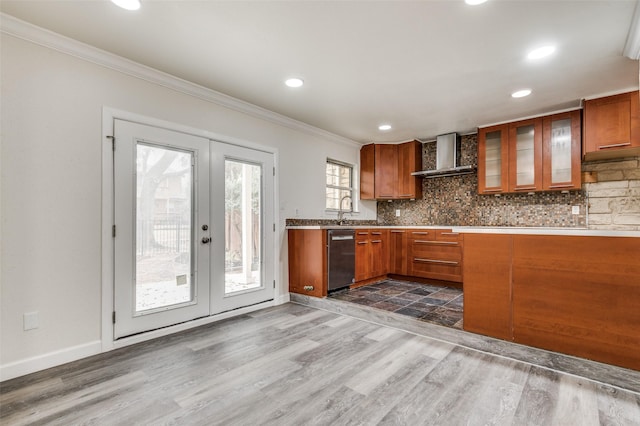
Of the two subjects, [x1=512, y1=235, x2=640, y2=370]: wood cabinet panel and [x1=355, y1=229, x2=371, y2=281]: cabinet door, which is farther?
[x1=355, y1=229, x2=371, y2=281]: cabinet door

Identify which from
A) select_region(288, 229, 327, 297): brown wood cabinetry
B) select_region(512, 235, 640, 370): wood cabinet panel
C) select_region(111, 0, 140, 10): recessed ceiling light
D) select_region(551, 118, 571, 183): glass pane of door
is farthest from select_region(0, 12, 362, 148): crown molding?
select_region(551, 118, 571, 183): glass pane of door

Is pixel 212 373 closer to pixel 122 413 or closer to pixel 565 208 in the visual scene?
pixel 122 413

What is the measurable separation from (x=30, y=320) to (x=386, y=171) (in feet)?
16.1

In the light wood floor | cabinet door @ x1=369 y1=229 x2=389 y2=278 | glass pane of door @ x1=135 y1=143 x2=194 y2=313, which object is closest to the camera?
the light wood floor

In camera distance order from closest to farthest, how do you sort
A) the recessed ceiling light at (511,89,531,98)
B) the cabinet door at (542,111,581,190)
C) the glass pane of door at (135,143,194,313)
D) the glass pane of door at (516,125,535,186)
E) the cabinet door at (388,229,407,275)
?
the glass pane of door at (135,143,194,313) → the recessed ceiling light at (511,89,531,98) → the cabinet door at (542,111,581,190) → the glass pane of door at (516,125,535,186) → the cabinet door at (388,229,407,275)

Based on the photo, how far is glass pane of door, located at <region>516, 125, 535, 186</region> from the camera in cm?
413

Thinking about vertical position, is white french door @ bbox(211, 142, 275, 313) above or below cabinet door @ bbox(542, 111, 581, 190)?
below

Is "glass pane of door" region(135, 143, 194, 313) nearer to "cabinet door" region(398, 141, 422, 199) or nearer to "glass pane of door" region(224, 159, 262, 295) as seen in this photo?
"glass pane of door" region(224, 159, 262, 295)

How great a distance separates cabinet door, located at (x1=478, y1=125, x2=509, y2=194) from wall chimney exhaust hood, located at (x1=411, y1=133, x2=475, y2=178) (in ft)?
0.94

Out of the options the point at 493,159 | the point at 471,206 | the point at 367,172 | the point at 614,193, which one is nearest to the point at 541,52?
the point at 493,159

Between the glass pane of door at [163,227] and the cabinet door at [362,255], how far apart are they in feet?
7.87

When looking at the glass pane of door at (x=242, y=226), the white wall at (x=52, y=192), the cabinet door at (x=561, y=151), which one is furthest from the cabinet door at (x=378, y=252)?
the white wall at (x=52, y=192)

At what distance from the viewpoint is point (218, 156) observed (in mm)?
3420

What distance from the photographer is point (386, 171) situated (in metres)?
5.53
